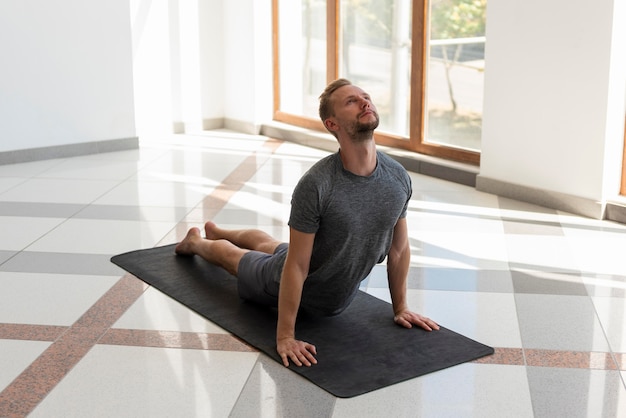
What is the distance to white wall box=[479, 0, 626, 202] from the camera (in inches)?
212

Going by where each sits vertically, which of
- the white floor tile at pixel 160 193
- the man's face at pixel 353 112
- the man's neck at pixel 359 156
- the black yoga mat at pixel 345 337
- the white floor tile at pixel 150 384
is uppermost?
the man's face at pixel 353 112

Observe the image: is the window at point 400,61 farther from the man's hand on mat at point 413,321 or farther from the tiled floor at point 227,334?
the man's hand on mat at point 413,321

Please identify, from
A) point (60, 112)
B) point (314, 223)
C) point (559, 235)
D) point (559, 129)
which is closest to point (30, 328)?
point (314, 223)

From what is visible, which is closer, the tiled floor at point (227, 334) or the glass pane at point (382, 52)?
the tiled floor at point (227, 334)

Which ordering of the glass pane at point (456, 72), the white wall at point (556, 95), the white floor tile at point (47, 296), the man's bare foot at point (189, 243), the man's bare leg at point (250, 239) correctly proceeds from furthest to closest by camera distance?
the glass pane at point (456, 72) < the white wall at point (556, 95) < the man's bare foot at point (189, 243) < the man's bare leg at point (250, 239) < the white floor tile at point (47, 296)

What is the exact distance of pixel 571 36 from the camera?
5.50m

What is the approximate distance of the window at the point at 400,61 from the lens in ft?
21.6

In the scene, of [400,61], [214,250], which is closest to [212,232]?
[214,250]

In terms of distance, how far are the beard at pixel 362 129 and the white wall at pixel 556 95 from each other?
8.25 feet

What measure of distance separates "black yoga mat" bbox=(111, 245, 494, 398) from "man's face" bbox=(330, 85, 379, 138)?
2.62 ft

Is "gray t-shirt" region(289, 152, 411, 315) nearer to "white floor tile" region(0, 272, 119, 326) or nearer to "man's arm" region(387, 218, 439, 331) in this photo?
"man's arm" region(387, 218, 439, 331)

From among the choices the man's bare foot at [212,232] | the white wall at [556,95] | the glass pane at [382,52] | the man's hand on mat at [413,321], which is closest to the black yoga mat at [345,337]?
the man's hand on mat at [413,321]

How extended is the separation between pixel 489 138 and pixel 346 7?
2.01 metres

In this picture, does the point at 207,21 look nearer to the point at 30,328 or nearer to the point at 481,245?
the point at 481,245
